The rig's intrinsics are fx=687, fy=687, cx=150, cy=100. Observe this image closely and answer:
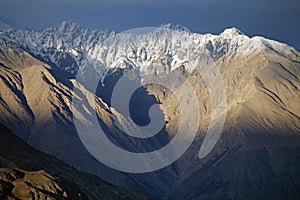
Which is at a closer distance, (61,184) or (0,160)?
(61,184)

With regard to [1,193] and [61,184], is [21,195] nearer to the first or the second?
[1,193]

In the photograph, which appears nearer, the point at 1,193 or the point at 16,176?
the point at 1,193

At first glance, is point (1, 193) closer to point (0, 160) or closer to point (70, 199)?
point (70, 199)

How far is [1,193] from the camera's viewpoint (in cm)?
13350

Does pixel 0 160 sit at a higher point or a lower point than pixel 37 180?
higher

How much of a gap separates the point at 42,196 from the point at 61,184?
13.3m

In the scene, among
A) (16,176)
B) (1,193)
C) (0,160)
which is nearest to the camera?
(1,193)

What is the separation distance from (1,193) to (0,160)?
4362cm

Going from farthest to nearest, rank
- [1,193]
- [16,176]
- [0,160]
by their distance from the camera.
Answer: [0,160]
[16,176]
[1,193]

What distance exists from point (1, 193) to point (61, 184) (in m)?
20.6

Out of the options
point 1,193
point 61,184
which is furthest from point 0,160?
point 1,193

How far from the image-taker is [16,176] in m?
144

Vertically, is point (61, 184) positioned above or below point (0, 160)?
below

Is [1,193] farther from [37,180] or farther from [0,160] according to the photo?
[0,160]
